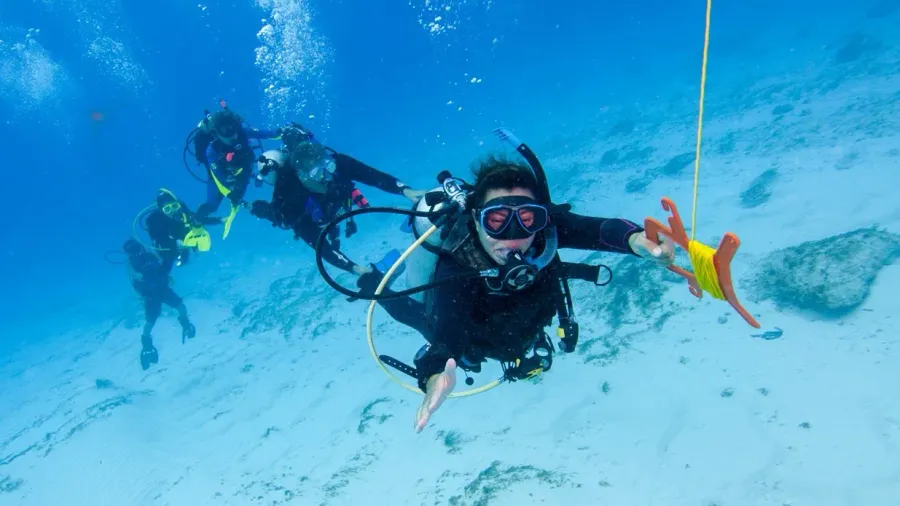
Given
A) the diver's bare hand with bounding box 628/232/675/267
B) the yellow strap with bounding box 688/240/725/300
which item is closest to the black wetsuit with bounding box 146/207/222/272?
the diver's bare hand with bounding box 628/232/675/267

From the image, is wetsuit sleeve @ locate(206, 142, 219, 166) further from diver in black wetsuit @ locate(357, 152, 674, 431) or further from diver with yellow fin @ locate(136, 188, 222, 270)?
diver in black wetsuit @ locate(357, 152, 674, 431)

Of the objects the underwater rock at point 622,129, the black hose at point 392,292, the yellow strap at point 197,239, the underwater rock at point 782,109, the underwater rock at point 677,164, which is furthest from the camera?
the underwater rock at point 622,129

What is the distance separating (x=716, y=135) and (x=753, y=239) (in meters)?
11.8

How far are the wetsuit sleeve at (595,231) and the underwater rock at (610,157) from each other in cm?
1919

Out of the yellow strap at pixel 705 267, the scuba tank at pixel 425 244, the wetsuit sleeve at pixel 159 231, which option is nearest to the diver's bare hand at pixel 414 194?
the scuba tank at pixel 425 244

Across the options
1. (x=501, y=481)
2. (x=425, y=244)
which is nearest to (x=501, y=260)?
(x=425, y=244)

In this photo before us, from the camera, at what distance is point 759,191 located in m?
11.7

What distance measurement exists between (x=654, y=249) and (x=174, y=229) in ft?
42.0

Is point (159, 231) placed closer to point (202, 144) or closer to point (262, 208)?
point (202, 144)

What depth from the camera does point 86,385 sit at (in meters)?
16.1

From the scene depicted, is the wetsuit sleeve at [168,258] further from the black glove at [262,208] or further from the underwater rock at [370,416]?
the underwater rock at [370,416]

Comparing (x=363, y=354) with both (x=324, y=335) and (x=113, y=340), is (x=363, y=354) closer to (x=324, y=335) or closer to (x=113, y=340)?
(x=324, y=335)

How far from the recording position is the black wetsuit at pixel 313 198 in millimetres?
7281

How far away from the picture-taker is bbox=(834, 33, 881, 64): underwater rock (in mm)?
24938
